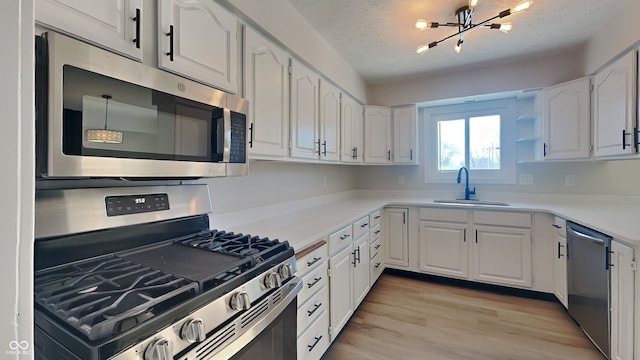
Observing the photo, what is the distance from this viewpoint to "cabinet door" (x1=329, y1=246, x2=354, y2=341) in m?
1.79

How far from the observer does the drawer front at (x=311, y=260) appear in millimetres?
1400

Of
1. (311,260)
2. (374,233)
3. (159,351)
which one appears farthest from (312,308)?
(374,233)

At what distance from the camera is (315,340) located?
1.57m

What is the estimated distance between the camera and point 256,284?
952 millimetres

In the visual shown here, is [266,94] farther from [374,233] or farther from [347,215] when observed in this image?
[374,233]

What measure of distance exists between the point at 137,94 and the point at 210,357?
0.86 meters

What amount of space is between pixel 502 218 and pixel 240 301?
8.91ft

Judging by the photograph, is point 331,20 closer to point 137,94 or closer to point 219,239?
point 137,94

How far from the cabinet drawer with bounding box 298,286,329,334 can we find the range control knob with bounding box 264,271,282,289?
1.43 ft

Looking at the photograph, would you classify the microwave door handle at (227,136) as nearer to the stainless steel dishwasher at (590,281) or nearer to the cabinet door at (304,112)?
the cabinet door at (304,112)

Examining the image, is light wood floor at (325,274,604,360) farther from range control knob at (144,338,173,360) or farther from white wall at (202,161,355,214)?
range control knob at (144,338,173,360)

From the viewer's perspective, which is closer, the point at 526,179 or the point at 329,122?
the point at 329,122

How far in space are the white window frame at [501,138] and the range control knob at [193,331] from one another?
3347mm

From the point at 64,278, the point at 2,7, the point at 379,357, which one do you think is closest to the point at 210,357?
the point at 64,278
